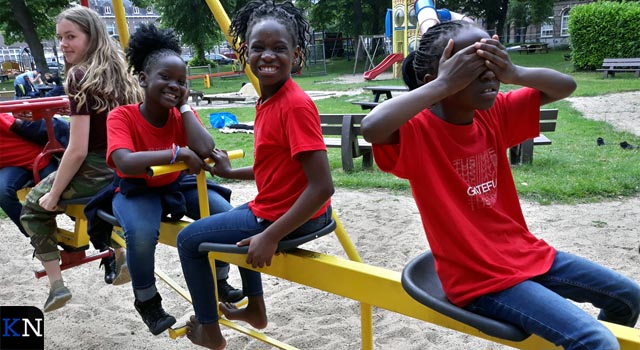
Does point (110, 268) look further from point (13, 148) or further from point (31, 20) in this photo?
point (31, 20)

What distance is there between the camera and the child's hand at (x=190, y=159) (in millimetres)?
2254

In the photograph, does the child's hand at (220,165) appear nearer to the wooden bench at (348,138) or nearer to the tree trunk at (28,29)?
the wooden bench at (348,138)

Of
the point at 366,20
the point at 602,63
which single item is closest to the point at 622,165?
the point at 602,63

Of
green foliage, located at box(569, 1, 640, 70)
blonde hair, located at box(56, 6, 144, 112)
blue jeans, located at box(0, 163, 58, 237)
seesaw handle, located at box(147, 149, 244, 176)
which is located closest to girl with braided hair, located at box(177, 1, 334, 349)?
seesaw handle, located at box(147, 149, 244, 176)

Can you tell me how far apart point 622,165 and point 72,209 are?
5.69m

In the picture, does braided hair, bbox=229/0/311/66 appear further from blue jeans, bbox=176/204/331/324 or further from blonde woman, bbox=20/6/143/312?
blonde woman, bbox=20/6/143/312

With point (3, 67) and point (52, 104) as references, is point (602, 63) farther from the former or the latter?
point (3, 67)

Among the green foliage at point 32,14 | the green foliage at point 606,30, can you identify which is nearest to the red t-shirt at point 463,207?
the green foliage at point 606,30

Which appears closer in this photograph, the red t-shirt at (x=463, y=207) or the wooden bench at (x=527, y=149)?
the red t-shirt at (x=463, y=207)

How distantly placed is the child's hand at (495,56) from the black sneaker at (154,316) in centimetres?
173

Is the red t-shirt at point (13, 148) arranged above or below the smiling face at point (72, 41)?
below

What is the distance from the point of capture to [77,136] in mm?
2693

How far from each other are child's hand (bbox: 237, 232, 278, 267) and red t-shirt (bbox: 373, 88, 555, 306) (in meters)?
0.53

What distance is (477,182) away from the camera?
1.56 meters
